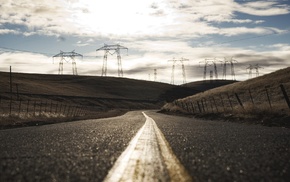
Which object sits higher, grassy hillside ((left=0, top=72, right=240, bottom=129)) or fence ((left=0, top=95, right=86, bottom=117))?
grassy hillside ((left=0, top=72, right=240, bottom=129))

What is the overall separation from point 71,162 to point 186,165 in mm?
1307

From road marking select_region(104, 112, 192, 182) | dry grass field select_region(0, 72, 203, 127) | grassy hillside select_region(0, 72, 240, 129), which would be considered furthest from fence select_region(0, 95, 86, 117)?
grassy hillside select_region(0, 72, 240, 129)

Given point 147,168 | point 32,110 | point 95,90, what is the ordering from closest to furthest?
point 147,168 < point 32,110 < point 95,90

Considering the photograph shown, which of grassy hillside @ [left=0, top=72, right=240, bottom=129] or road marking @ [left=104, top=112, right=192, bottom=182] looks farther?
grassy hillside @ [left=0, top=72, right=240, bottom=129]

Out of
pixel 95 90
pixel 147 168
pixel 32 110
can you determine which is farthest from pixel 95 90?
pixel 147 168

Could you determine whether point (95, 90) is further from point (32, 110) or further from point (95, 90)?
point (32, 110)

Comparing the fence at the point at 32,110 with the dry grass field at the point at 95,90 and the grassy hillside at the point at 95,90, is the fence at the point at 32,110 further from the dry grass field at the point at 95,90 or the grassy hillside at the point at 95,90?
the grassy hillside at the point at 95,90

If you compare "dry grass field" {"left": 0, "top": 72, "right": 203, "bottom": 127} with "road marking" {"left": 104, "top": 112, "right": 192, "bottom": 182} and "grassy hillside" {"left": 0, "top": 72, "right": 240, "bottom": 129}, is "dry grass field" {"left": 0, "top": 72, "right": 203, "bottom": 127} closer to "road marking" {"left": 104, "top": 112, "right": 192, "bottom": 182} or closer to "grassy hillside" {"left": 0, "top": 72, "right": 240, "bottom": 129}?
"grassy hillside" {"left": 0, "top": 72, "right": 240, "bottom": 129}

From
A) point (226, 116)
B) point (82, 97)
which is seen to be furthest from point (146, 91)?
point (226, 116)

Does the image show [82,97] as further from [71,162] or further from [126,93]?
[71,162]

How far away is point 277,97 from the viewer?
42.6 m

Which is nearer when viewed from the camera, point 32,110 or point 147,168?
point 147,168

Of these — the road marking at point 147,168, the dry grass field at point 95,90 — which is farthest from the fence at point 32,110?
the dry grass field at point 95,90

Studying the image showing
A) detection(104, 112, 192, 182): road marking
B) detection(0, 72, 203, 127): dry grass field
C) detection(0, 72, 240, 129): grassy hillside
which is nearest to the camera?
detection(104, 112, 192, 182): road marking
